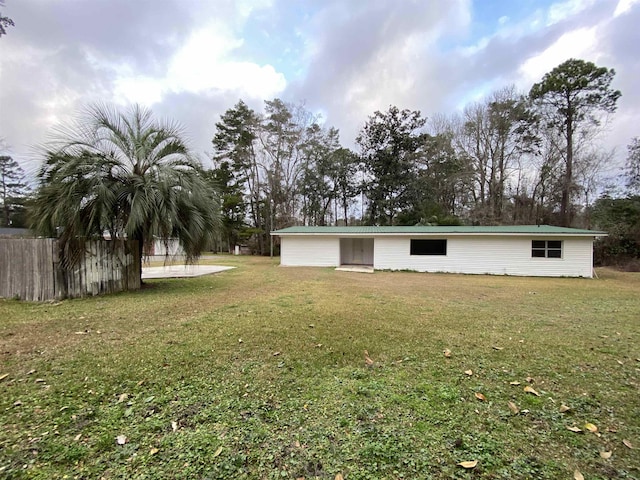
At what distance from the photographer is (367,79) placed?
15359mm

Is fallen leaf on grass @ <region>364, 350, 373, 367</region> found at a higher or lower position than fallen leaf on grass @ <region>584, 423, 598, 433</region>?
lower

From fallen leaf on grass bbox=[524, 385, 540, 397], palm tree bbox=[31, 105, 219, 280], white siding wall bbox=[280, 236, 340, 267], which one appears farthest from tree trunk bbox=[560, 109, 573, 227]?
palm tree bbox=[31, 105, 219, 280]

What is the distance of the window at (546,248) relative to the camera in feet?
45.0

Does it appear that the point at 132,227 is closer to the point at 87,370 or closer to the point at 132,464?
the point at 87,370

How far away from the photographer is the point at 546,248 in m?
13.8

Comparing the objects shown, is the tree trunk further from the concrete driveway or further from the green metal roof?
the concrete driveway

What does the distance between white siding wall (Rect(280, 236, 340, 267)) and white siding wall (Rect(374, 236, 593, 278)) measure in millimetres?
2869

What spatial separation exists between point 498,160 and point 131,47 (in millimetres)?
23986

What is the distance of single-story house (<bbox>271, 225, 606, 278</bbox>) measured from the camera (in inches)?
529

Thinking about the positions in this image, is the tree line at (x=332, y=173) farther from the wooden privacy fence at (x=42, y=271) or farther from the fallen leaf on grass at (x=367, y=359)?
the fallen leaf on grass at (x=367, y=359)

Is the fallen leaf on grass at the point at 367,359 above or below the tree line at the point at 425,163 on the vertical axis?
below

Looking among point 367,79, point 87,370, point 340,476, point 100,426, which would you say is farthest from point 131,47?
point 340,476

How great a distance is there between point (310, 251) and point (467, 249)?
8627 millimetres

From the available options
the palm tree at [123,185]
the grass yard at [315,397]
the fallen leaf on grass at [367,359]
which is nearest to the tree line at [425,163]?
the palm tree at [123,185]
